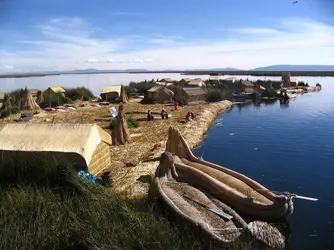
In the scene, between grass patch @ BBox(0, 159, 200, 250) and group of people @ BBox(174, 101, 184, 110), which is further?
group of people @ BBox(174, 101, 184, 110)

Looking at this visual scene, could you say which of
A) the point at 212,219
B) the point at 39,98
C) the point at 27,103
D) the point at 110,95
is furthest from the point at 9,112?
the point at 212,219

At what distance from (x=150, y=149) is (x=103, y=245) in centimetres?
1035

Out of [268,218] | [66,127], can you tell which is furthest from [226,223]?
[66,127]

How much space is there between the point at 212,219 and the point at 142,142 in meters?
9.85

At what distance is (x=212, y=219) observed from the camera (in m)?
7.17

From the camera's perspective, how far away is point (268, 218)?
8133 millimetres

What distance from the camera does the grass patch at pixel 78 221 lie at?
16.4 feet

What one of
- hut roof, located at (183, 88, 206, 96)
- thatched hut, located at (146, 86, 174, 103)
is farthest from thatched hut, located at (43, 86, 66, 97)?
hut roof, located at (183, 88, 206, 96)

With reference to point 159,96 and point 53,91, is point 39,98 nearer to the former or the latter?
point 53,91

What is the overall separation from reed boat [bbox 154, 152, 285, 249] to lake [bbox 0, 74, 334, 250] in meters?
1.68

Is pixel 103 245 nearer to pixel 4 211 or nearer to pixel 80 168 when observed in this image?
pixel 4 211

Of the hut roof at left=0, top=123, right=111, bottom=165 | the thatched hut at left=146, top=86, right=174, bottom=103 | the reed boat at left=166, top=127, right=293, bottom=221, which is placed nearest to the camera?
the reed boat at left=166, top=127, right=293, bottom=221

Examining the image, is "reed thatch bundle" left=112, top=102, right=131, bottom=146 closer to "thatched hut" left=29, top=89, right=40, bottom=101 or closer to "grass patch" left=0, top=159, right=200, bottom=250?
"grass patch" left=0, top=159, right=200, bottom=250

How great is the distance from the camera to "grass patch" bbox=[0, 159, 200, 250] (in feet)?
16.4
